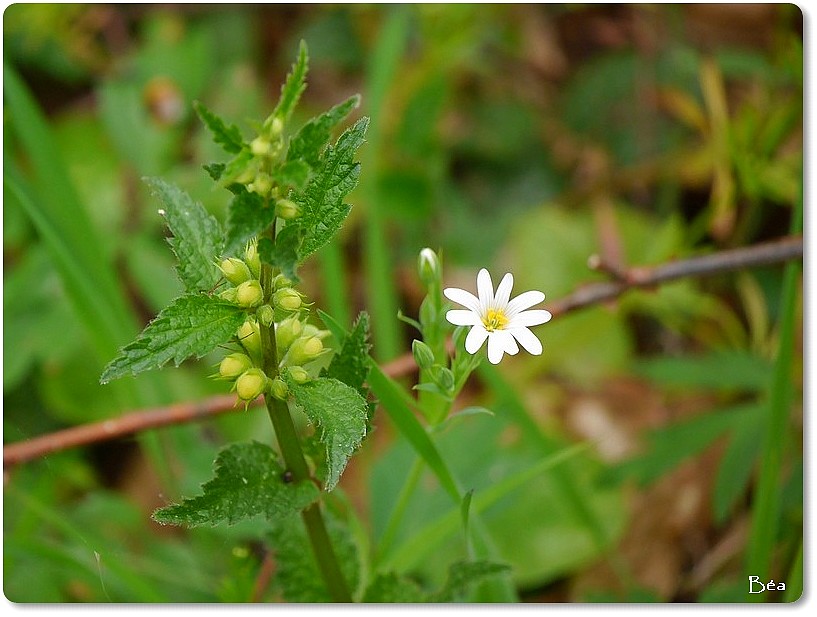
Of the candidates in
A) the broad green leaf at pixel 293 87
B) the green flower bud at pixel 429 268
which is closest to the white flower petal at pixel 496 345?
the green flower bud at pixel 429 268

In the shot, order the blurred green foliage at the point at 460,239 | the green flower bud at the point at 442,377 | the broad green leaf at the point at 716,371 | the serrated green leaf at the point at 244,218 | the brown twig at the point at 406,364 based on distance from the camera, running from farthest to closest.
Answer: the broad green leaf at the point at 716,371 → the blurred green foliage at the point at 460,239 → the brown twig at the point at 406,364 → the green flower bud at the point at 442,377 → the serrated green leaf at the point at 244,218

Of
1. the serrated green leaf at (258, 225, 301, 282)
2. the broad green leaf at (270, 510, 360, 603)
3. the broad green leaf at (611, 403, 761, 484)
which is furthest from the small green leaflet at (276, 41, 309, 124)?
the broad green leaf at (611, 403, 761, 484)

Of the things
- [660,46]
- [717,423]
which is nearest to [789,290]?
[717,423]

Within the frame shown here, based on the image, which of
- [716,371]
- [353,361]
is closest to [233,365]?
[353,361]

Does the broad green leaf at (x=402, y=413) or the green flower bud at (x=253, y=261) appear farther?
the broad green leaf at (x=402, y=413)

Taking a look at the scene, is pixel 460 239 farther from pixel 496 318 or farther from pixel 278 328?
pixel 278 328

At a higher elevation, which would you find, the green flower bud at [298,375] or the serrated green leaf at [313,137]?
the serrated green leaf at [313,137]

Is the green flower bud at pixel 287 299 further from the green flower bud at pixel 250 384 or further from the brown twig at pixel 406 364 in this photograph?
the brown twig at pixel 406 364
